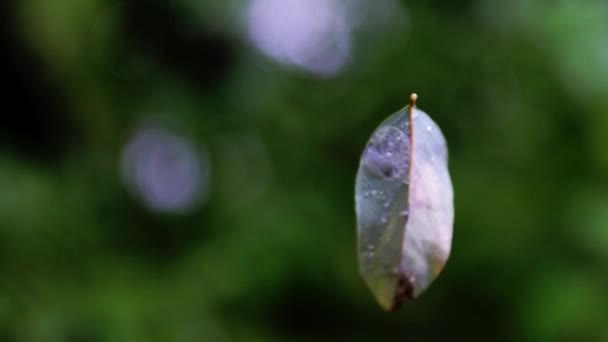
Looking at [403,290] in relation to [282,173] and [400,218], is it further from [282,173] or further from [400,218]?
[282,173]

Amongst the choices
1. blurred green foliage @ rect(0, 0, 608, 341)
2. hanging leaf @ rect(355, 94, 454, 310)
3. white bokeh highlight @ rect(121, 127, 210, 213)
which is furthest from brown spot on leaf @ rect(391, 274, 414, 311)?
white bokeh highlight @ rect(121, 127, 210, 213)

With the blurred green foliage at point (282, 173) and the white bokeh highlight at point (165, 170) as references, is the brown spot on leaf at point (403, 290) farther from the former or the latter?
the white bokeh highlight at point (165, 170)

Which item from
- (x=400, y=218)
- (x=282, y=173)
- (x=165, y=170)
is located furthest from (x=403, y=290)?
(x=165, y=170)

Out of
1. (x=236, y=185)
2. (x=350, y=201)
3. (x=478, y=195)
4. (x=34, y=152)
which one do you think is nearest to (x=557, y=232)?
(x=478, y=195)

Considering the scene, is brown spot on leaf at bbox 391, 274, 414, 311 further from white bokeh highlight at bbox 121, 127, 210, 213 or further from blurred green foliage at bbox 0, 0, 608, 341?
white bokeh highlight at bbox 121, 127, 210, 213

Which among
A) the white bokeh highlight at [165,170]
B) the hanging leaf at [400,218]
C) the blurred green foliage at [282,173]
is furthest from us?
the white bokeh highlight at [165,170]

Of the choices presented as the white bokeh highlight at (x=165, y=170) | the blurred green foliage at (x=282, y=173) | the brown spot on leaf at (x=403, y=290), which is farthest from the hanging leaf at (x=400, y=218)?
the white bokeh highlight at (x=165, y=170)

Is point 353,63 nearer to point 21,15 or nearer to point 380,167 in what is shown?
point 21,15
